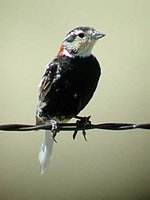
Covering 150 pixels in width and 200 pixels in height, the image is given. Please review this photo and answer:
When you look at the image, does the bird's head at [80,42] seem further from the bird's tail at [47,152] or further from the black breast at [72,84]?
the bird's tail at [47,152]

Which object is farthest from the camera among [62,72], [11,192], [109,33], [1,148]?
[11,192]

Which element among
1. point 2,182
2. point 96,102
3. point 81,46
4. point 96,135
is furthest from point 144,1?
point 2,182

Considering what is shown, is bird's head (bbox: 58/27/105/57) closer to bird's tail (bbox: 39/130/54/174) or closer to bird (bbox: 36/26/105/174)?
bird (bbox: 36/26/105/174)

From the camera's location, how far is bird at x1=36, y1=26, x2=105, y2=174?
5.04 ft

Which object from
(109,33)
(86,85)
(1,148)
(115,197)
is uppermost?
(109,33)

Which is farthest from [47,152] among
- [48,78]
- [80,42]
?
[80,42]

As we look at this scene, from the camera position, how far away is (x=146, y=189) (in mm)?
2916

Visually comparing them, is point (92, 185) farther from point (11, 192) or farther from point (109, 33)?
point (109, 33)

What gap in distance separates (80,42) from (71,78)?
0.11m

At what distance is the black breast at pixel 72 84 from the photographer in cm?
154

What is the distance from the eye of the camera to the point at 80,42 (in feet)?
5.05

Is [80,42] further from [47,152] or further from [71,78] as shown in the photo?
[47,152]

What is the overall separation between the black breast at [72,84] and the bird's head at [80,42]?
0.02 m

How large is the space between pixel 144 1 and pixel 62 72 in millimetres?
1080
